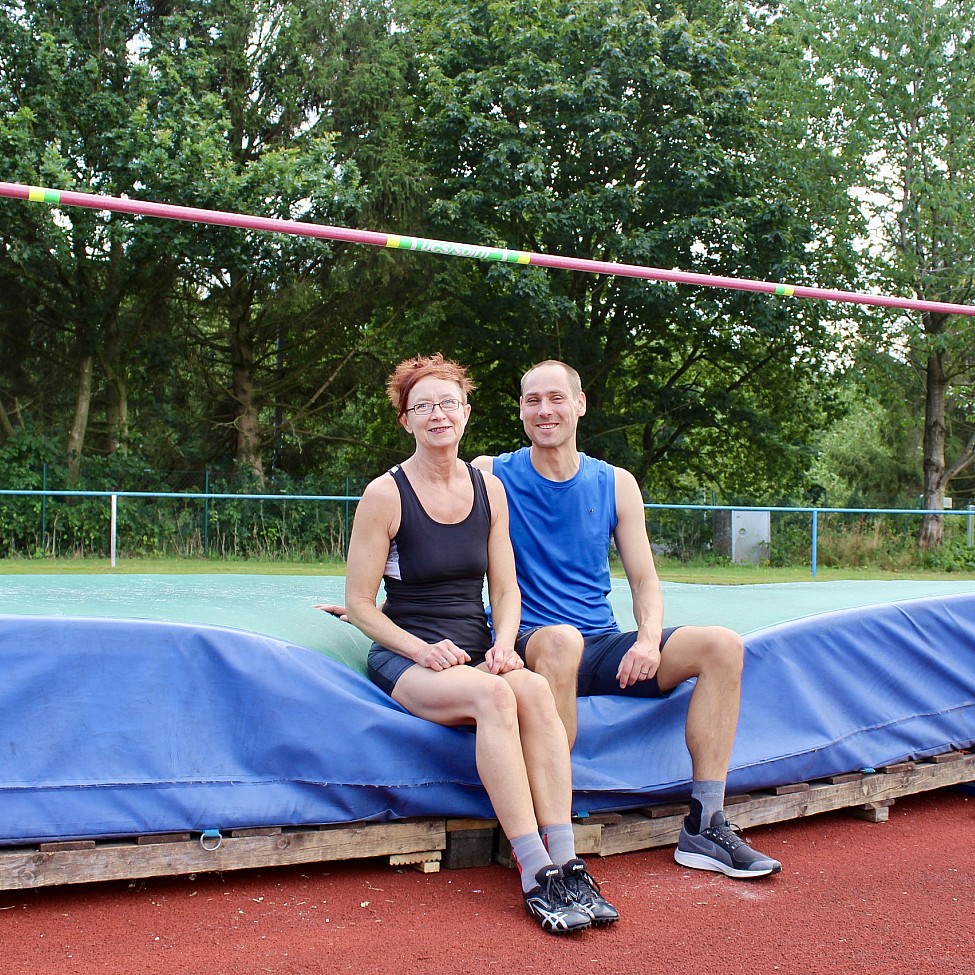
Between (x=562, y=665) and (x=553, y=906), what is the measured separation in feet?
2.07

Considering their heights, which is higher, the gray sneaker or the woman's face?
the woman's face

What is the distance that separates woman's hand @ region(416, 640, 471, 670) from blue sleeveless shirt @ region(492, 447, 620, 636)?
0.44 m

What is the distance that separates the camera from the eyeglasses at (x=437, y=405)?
10.1ft

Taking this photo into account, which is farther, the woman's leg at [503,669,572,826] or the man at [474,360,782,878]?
the man at [474,360,782,878]

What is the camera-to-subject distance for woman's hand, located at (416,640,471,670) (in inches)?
111

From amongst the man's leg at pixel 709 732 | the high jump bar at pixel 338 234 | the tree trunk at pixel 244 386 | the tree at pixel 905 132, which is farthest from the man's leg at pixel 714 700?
the tree at pixel 905 132

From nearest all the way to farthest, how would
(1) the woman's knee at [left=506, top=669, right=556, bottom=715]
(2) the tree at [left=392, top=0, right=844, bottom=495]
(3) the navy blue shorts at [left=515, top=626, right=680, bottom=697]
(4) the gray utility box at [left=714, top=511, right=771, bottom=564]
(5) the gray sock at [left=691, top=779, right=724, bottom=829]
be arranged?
(1) the woman's knee at [left=506, top=669, right=556, bottom=715] < (5) the gray sock at [left=691, top=779, right=724, bottom=829] < (3) the navy blue shorts at [left=515, top=626, right=680, bottom=697] < (4) the gray utility box at [left=714, top=511, right=771, bottom=564] < (2) the tree at [left=392, top=0, right=844, bottom=495]

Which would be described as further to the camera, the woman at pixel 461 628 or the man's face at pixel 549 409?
the man's face at pixel 549 409

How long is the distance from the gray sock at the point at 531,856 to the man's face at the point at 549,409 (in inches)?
47.9

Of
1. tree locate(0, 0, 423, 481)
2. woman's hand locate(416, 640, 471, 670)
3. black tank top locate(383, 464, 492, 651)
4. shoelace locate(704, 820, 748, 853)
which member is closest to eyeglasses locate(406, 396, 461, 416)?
black tank top locate(383, 464, 492, 651)

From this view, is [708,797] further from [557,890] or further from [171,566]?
[171,566]

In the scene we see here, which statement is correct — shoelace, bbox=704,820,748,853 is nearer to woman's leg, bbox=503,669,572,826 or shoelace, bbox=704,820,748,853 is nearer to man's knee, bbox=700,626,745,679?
man's knee, bbox=700,626,745,679

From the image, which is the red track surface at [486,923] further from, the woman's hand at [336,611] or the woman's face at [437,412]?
the woman's face at [437,412]

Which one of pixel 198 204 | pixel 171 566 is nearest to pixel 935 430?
pixel 198 204
